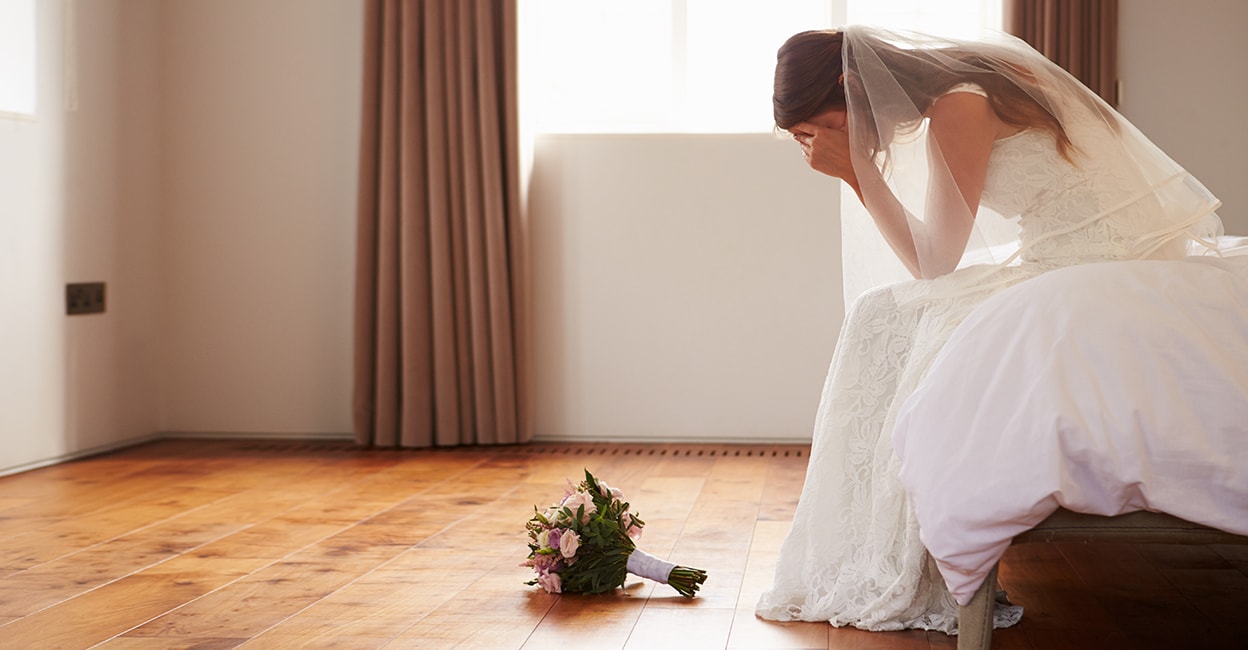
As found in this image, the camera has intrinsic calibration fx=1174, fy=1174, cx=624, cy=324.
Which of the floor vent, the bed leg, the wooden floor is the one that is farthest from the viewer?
the floor vent

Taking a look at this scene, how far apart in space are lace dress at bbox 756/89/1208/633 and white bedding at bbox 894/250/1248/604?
0.32m

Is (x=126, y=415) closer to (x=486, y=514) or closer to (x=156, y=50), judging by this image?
(x=156, y=50)

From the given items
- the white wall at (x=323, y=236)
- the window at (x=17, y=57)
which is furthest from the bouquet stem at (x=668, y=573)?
the window at (x=17, y=57)

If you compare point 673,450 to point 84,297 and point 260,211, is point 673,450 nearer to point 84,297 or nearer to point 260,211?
point 260,211

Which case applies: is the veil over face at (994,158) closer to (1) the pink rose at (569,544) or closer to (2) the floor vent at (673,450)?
(1) the pink rose at (569,544)

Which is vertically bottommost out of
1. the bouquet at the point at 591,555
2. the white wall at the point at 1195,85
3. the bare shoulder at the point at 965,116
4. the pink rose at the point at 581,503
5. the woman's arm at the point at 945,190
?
Result: the bouquet at the point at 591,555

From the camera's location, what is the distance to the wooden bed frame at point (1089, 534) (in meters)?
1.57

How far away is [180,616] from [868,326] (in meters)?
1.32

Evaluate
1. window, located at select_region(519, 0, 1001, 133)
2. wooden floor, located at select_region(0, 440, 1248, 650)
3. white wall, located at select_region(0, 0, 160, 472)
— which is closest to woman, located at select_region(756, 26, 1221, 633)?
wooden floor, located at select_region(0, 440, 1248, 650)

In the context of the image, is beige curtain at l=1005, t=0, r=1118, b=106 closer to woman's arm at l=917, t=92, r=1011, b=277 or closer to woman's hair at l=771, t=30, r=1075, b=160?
woman's hair at l=771, t=30, r=1075, b=160

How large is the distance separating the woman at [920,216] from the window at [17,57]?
260 centimetres

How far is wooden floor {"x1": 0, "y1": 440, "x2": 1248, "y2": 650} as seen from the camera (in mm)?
1950

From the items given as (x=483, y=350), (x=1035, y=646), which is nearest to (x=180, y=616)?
(x=1035, y=646)

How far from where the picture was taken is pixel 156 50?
433 centimetres
